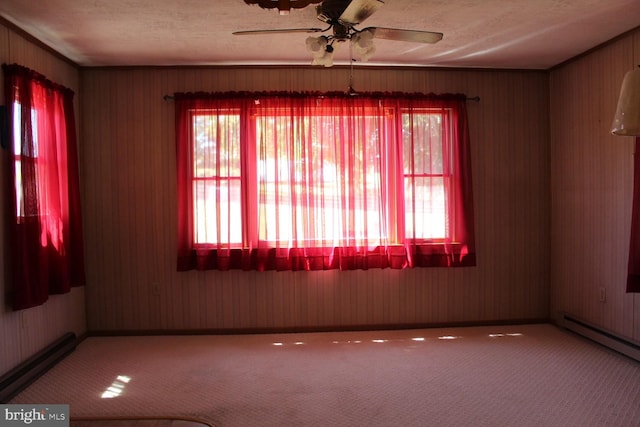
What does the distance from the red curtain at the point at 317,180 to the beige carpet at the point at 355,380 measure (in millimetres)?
723

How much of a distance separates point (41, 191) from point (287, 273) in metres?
2.10

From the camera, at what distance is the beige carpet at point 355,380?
2570 mm

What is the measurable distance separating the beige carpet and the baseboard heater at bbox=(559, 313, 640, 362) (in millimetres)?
74

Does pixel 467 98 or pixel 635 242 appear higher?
pixel 467 98

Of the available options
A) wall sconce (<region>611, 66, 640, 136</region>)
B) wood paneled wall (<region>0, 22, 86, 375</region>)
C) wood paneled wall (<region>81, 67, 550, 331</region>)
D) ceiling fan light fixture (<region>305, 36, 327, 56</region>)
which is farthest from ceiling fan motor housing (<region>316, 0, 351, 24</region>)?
wood paneled wall (<region>0, 22, 86, 375</region>)

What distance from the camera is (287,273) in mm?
4145

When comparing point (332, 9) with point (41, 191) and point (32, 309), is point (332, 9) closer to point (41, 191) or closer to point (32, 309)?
point (41, 191)

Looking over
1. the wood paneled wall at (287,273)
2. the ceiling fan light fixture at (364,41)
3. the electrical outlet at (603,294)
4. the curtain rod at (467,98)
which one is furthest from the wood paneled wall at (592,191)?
the ceiling fan light fixture at (364,41)

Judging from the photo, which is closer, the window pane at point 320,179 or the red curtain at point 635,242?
the red curtain at point 635,242

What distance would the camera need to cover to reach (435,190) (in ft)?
13.5

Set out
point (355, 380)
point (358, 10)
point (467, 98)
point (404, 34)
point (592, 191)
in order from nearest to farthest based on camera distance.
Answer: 1. point (358, 10)
2. point (404, 34)
3. point (355, 380)
4. point (592, 191)
5. point (467, 98)

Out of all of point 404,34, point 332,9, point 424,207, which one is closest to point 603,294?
point 424,207

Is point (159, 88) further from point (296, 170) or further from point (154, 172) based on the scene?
point (296, 170)

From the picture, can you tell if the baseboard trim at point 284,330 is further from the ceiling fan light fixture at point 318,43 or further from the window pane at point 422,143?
the ceiling fan light fixture at point 318,43
